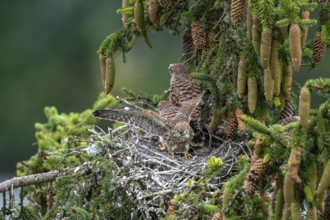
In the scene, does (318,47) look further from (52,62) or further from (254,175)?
Answer: (52,62)

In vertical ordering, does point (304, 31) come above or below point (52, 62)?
below

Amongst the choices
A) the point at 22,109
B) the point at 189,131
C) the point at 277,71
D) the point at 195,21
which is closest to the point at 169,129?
the point at 189,131

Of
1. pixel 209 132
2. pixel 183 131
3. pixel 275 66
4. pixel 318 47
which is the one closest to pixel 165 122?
pixel 183 131

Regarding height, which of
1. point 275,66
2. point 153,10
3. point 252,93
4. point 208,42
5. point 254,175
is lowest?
point 254,175

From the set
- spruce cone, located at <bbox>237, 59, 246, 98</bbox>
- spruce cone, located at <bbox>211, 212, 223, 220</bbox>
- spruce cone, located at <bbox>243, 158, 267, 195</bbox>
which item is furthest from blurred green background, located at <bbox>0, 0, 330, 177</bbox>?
spruce cone, located at <bbox>243, 158, 267, 195</bbox>

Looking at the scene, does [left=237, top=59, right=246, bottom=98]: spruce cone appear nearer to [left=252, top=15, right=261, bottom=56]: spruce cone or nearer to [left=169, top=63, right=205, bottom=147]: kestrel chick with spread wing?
[left=252, top=15, right=261, bottom=56]: spruce cone

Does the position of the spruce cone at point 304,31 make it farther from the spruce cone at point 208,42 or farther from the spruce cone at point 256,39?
the spruce cone at point 208,42

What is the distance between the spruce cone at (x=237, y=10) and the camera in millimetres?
5777

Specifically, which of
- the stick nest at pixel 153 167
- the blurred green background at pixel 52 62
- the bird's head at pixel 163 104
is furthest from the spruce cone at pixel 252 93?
the blurred green background at pixel 52 62

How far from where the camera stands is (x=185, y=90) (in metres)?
7.02

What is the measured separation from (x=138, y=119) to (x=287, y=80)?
4.13 feet

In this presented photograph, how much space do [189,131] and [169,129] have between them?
151 mm

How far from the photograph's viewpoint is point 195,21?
21.2 ft

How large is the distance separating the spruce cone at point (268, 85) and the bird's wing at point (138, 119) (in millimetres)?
1224
